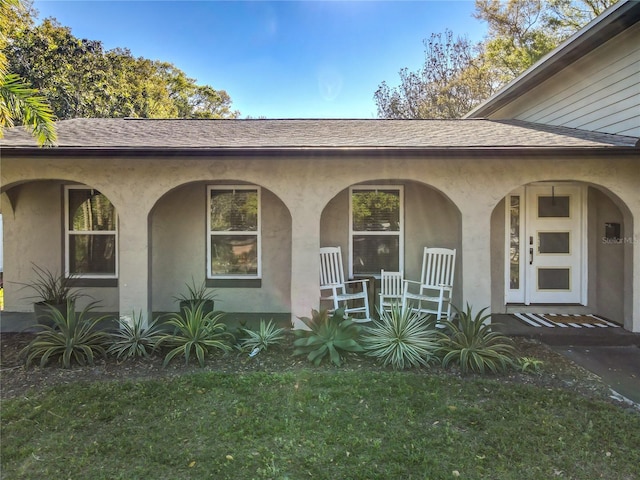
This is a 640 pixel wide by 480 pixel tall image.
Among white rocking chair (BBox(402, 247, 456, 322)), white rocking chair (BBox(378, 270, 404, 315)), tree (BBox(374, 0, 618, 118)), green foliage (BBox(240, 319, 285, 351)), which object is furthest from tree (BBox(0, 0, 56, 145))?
tree (BBox(374, 0, 618, 118))

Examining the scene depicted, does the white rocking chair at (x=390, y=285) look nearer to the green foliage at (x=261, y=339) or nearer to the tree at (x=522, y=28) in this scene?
the green foliage at (x=261, y=339)

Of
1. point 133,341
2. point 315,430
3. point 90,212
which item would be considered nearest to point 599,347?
point 315,430

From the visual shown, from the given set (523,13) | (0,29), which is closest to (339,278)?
(0,29)

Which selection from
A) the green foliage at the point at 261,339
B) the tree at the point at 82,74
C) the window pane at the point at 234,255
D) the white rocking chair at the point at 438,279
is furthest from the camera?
the tree at the point at 82,74

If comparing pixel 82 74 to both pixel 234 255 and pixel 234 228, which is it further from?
pixel 234 255

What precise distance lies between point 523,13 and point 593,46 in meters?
15.1

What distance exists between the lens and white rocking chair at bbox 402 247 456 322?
243 inches

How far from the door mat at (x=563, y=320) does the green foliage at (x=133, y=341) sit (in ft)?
19.2

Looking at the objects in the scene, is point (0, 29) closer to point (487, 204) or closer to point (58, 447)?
point (58, 447)

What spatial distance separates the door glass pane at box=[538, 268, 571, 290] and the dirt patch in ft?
7.55

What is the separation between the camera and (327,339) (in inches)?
188

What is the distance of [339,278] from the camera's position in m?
6.58

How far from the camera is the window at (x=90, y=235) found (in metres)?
6.98

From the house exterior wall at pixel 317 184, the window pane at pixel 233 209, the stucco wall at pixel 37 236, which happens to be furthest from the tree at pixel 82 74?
the window pane at pixel 233 209
